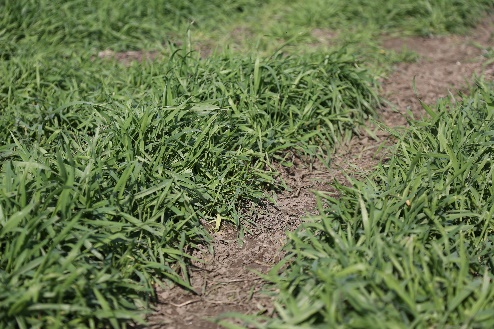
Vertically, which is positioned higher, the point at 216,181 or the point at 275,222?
the point at 216,181

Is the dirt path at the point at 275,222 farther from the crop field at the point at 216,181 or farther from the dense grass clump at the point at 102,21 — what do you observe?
the dense grass clump at the point at 102,21

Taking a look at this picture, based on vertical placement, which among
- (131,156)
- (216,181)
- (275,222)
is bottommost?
(275,222)

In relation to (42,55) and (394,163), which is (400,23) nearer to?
(394,163)

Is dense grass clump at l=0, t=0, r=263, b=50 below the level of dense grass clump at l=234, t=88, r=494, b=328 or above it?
above

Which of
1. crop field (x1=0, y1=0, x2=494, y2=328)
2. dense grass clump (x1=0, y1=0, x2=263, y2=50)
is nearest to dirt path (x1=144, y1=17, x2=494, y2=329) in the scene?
crop field (x1=0, y1=0, x2=494, y2=328)

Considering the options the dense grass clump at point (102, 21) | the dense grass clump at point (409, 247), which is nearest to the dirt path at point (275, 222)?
the dense grass clump at point (409, 247)

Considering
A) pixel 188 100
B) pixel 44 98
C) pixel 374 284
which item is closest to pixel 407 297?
pixel 374 284

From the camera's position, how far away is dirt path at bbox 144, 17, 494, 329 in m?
2.73

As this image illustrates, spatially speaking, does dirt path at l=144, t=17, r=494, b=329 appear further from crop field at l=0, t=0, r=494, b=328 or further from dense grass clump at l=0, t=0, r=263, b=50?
dense grass clump at l=0, t=0, r=263, b=50

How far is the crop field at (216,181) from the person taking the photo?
238 cm

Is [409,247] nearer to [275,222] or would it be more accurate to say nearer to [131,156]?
[275,222]

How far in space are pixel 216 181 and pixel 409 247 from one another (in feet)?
3.75

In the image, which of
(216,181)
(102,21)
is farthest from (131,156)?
(102,21)

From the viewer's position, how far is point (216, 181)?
3.19m
